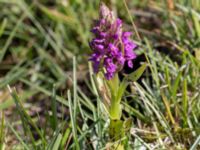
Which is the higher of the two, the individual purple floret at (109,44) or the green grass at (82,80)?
the individual purple floret at (109,44)

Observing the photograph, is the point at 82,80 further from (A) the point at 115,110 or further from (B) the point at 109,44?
(B) the point at 109,44

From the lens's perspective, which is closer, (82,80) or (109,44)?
(109,44)

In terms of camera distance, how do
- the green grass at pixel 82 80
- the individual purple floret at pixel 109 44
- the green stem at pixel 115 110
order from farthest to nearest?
the green grass at pixel 82 80 < the green stem at pixel 115 110 < the individual purple floret at pixel 109 44

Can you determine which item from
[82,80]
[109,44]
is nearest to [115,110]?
[109,44]

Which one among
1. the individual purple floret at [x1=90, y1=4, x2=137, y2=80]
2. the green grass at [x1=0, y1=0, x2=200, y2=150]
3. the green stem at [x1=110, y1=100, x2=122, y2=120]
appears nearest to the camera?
the individual purple floret at [x1=90, y1=4, x2=137, y2=80]

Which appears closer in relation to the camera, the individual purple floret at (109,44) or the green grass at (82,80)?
the individual purple floret at (109,44)

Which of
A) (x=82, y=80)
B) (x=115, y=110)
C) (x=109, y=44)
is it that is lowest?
(x=82, y=80)
